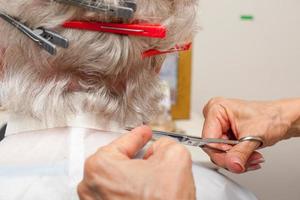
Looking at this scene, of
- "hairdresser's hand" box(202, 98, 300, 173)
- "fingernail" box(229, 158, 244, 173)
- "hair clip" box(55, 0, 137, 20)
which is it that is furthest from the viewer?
"hairdresser's hand" box(202, 98, 300, 173)

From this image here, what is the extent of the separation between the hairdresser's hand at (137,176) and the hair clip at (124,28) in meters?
0.18

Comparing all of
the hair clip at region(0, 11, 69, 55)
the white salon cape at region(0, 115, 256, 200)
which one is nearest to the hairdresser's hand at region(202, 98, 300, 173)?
the white salon cape at region(0, 115, 256, 200)

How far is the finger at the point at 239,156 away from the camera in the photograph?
0.72m

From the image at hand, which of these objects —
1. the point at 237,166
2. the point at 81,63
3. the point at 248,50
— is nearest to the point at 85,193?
the point at 81,63

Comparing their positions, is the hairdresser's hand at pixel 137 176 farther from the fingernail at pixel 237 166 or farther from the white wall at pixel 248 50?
the white wall at pixel 248 50

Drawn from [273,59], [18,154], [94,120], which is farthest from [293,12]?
[18,154]

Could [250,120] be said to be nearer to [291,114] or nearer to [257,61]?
[291,114]

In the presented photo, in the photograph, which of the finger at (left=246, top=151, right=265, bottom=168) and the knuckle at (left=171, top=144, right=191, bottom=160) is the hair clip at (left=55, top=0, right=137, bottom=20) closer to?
the knuckle at (left=171, top=144, right=191, bottom=160)

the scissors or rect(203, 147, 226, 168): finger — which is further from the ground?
the scissors

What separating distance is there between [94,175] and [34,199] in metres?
0.16

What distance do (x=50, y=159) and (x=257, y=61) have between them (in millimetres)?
1307

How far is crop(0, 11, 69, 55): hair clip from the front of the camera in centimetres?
59

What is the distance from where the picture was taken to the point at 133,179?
0.48 m

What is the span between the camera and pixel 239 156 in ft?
2.40
